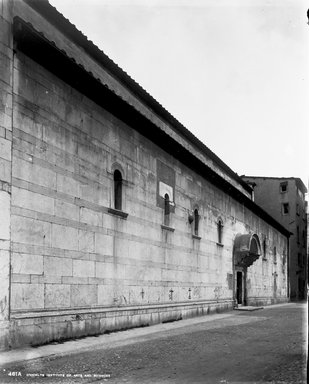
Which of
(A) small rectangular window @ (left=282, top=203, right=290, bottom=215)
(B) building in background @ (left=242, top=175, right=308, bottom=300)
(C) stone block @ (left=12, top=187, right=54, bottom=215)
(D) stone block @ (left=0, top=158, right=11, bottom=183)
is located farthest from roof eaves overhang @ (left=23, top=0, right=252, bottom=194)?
(A) small rectangular window @ (left=282, top=203, right=290, bottom=215)

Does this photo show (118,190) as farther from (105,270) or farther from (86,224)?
(105,270)

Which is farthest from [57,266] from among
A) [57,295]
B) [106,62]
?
[106,62]

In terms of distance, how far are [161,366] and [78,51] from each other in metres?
8.65

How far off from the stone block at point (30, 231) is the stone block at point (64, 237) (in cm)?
19

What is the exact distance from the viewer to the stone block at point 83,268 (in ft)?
32.4

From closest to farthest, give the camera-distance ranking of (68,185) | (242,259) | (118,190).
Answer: (68,185), (118,190), (242,259)

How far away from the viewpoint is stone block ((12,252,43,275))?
26.8 feet

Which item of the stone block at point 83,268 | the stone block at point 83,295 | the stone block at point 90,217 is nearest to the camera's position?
the stone block at point 83,295

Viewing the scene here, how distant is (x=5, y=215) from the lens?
798 centimetres

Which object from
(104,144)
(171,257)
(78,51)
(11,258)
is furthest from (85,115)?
(171,257)

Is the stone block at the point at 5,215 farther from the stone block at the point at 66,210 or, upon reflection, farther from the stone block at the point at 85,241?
the stone block at the point at 85,241

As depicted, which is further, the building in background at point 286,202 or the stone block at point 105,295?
the building in background at point 286,202

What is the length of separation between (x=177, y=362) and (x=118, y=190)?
563 cm

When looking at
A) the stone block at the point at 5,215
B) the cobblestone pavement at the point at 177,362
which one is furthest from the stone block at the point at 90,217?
the cobblestone pavement at the point at 177,362
